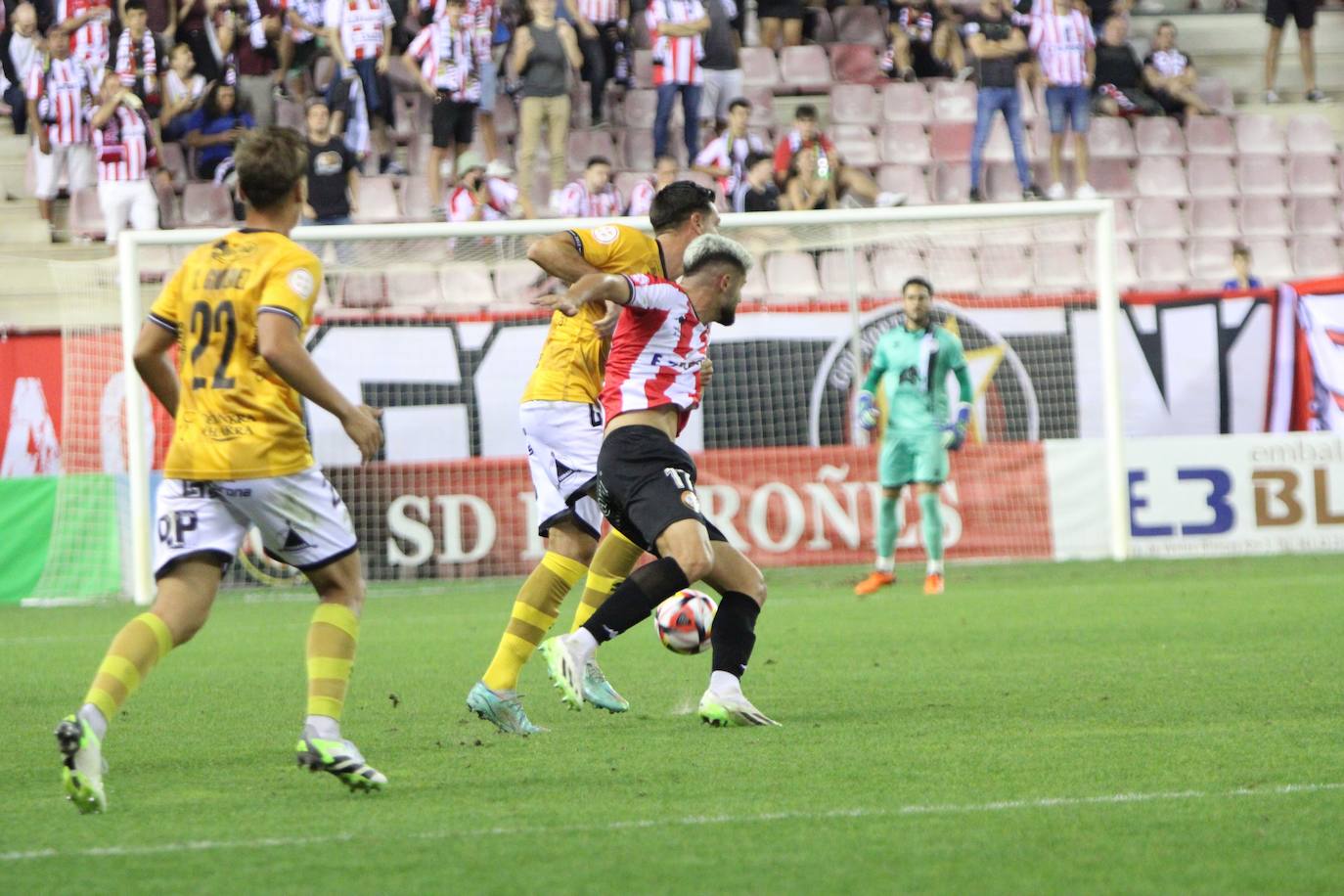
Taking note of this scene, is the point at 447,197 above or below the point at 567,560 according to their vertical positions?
above

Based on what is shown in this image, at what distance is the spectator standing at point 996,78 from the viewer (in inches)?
827

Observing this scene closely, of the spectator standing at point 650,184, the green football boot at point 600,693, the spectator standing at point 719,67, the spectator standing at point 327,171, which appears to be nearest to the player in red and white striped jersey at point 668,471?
the green football boot at point 600,693

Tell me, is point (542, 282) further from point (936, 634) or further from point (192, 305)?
point (192, 305)

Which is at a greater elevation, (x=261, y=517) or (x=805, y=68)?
(x=805, y=68)

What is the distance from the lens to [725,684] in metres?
7.50

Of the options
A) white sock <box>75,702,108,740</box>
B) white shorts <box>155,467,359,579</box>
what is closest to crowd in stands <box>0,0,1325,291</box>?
white shorts <box>155,467,359,579</box>

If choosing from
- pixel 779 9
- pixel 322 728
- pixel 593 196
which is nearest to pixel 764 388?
pixel 593 196

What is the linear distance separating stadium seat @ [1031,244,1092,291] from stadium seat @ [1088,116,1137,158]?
2882 millimetres

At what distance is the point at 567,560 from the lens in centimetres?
807

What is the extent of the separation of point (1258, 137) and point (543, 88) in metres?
9.17

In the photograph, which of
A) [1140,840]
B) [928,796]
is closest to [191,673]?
[928,796]

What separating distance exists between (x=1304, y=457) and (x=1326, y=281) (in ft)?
7.77

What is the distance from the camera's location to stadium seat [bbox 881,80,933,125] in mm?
23031

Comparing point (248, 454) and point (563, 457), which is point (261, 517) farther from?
point (563, 457)
